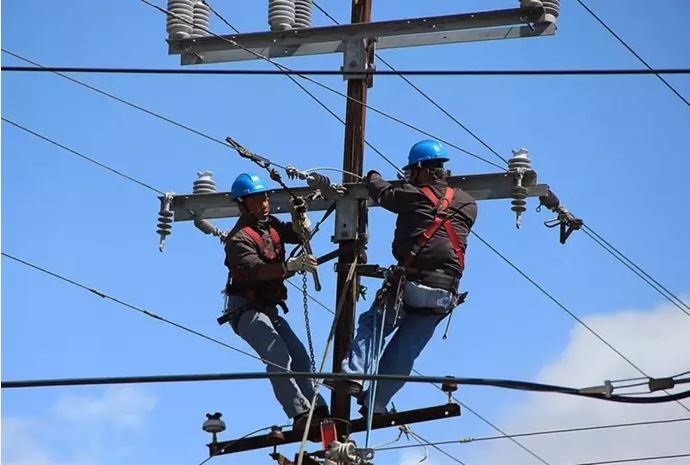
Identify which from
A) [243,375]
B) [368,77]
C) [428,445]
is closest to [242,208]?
[368,77]

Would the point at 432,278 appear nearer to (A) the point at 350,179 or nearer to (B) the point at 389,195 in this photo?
(B) the point at 389,195

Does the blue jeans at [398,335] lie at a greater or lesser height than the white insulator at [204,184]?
lesser

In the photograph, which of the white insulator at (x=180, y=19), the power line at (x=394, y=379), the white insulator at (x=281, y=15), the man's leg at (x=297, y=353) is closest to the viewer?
the power line at (x=394, y=379)

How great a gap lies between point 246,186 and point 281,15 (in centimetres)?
154

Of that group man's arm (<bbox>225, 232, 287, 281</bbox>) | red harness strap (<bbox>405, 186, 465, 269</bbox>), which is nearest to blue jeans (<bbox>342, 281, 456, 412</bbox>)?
red harness strap (<bbox>405, 186, 465, 269</bbox>)

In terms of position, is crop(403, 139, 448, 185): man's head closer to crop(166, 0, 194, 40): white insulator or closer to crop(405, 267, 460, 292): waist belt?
crop(405, 267, 460, 292): waist belt

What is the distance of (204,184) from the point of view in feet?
47.5

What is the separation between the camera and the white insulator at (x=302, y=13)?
47.1 ft

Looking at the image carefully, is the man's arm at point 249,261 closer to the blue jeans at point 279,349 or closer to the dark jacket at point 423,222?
the blue jeans at point 279,349

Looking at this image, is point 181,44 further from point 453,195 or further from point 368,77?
point 453,195

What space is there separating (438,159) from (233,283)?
1.80m

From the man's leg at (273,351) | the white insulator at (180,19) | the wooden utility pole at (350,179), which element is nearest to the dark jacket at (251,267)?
the man's leg at (273,351)

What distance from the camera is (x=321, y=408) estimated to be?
13188 mm

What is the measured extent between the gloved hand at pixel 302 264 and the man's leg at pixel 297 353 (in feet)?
1.51
